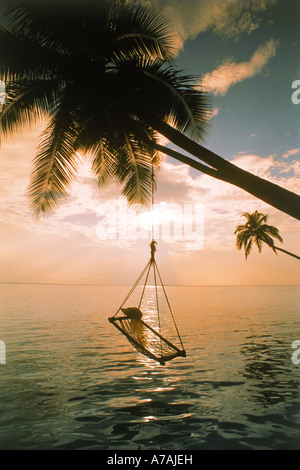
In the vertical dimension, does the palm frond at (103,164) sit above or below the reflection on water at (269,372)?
above

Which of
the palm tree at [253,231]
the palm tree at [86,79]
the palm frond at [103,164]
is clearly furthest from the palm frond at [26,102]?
the palm tree at [253,231]

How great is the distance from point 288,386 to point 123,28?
8.04m

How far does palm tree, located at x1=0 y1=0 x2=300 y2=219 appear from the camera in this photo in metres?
4.74

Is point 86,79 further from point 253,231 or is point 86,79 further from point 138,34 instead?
point 253,231

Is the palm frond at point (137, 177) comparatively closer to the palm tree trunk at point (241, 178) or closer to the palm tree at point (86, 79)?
the palm tree at point (86, 79)

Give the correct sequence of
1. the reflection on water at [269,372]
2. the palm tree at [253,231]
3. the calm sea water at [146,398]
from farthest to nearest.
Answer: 1. the palm tree at [253,231]
2. the reflection on water at [269,372]
3. the calm sea water at [146,398]

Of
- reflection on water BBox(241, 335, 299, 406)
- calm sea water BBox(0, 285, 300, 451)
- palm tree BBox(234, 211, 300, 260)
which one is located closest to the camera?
calm sea water BBox(0, 285, 300, 451)

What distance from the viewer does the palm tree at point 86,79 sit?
4.74 metres

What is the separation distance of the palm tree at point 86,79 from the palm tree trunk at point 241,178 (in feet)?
2.62

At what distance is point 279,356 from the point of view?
1086cm

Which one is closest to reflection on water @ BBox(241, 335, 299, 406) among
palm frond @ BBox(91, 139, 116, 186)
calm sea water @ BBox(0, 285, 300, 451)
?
calm sea water @ BBox(0, 285, 300, 451)

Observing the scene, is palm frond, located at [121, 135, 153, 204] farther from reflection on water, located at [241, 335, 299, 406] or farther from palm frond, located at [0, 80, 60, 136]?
reflection on water, located at [241, 335, 299, 406]

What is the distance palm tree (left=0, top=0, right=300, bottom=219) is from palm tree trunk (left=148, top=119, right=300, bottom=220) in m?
0.80
